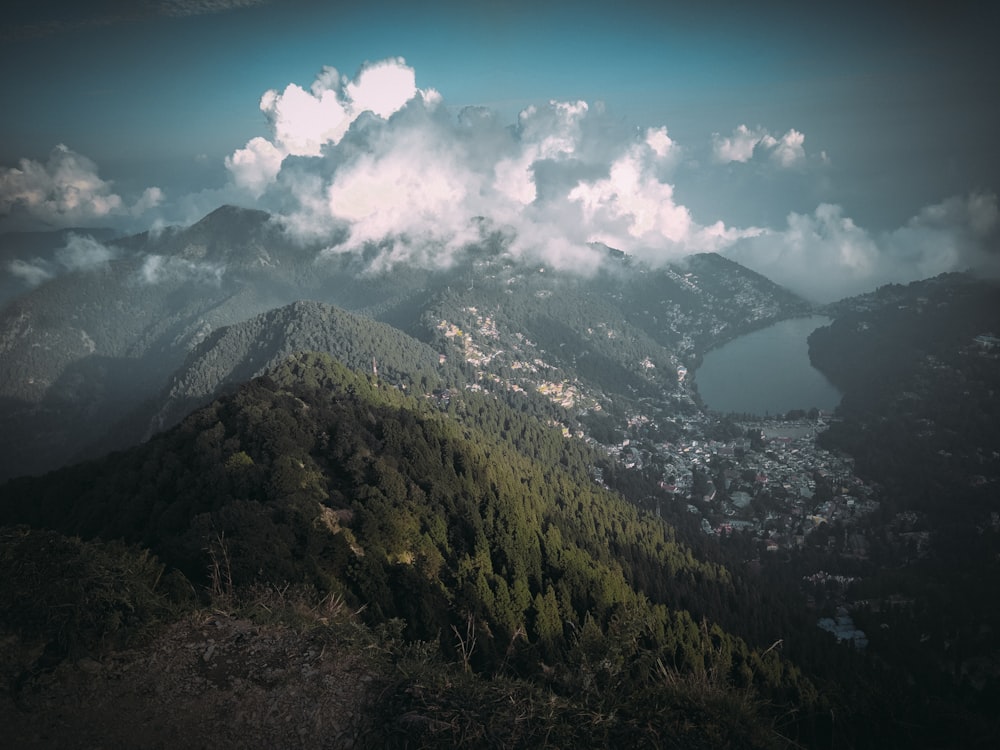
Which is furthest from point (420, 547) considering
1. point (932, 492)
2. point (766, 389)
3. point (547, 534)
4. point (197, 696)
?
point (766, 389)

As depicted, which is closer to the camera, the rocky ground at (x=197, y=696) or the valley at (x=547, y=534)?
the rocky ground at (x=197, y=696)

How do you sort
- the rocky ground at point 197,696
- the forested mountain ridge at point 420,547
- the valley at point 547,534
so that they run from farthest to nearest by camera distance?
the forested mountain ridge at point 420,547, the valley at point 547,534, the rocky ground at point 197,696

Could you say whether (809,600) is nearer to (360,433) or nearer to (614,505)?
(614,505)

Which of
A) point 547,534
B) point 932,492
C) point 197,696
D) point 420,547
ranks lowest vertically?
point 932,492

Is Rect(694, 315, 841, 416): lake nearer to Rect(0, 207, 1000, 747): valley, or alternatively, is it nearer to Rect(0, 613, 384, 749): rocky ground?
Rect(0, 207, 1000, 747): valley

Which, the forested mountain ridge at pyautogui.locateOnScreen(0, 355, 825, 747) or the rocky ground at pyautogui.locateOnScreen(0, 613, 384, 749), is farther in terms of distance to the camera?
the forested mountain ridge at pyautogui.locateOnScreen(0, 355, 825, 747)

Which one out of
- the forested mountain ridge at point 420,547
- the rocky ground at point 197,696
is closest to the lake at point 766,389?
the forested mountain ridge at point 420,547

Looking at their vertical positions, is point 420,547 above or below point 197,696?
below

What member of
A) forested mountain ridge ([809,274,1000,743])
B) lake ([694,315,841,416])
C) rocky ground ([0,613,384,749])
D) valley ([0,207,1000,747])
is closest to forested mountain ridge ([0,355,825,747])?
valley ([0,207,1000,747])

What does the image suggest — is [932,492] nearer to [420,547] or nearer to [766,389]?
[766,389]

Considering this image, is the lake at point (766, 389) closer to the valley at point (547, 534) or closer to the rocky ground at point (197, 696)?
the valley at point (547, 534)
